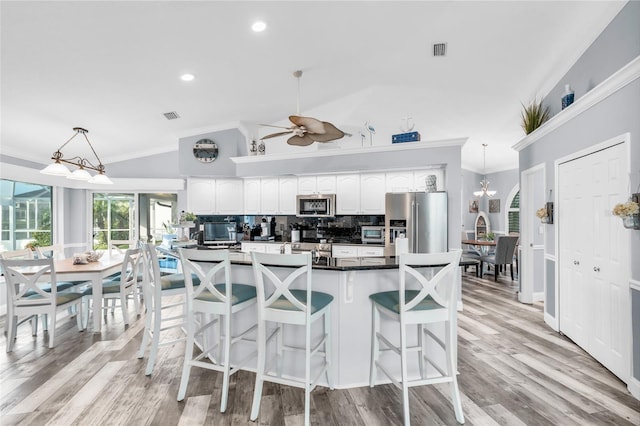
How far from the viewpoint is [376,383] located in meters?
2.42

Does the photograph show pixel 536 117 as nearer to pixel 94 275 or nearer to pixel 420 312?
pixel 420 312

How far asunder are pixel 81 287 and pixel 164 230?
95.1 inches

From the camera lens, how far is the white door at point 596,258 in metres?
2.54

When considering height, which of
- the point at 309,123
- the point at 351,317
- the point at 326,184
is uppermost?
the point at 309,123

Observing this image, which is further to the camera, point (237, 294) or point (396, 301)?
point (237, 294)

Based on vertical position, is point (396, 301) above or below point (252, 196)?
below

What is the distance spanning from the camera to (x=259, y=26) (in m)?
2.94

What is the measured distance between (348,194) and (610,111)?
351 centimetres

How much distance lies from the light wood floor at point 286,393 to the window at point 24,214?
2221 mm

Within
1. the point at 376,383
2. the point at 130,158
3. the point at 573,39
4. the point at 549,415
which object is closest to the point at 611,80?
the point at 573,39

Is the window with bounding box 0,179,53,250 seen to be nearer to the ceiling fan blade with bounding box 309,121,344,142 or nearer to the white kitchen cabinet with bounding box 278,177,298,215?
the white kitchen cabinet with bounding box 278,177,298,215

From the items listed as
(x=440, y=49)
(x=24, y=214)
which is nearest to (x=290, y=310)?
(x=440, y=49)

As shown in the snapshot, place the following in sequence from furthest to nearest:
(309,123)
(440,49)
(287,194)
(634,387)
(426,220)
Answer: (287,194), (426,220), (440,49), (309,123), (634,387)

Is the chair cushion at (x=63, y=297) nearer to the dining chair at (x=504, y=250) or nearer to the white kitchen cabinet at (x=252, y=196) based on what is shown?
the white kitchen cabinet at (x=252, y=196)
